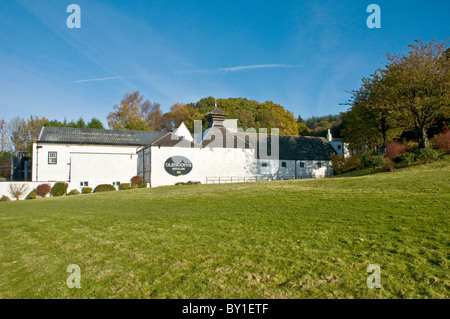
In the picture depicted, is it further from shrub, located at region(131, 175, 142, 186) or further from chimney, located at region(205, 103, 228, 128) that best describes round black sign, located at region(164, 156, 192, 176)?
chimney, located at region(205, 103, 228, 128)

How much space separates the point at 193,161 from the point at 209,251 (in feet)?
82.9

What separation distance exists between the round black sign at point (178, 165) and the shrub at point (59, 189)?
11335 millimetres

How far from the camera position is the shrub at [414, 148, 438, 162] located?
19125 millimetres

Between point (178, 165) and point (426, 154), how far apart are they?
21755 millimetres

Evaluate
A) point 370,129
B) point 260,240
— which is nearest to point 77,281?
point 260,240

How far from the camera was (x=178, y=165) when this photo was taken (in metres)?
30.6

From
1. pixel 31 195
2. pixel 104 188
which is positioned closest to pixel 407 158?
pixel 104 188

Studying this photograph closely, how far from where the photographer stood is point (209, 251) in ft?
19.8

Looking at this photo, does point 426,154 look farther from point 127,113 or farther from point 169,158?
point 127,113

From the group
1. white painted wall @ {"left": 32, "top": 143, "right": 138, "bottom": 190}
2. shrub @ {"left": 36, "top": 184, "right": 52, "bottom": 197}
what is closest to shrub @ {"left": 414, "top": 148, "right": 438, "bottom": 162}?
white painted wall @ {"left": 32, "top": 143, "right": 138, "bottom": 190}

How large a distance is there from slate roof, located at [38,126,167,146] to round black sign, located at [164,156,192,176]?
894 centimetres

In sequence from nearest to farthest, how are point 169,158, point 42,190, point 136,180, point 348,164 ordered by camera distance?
point 42,190 < point 348,164 < point 169,158 < point 136,180

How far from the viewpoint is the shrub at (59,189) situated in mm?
30375
